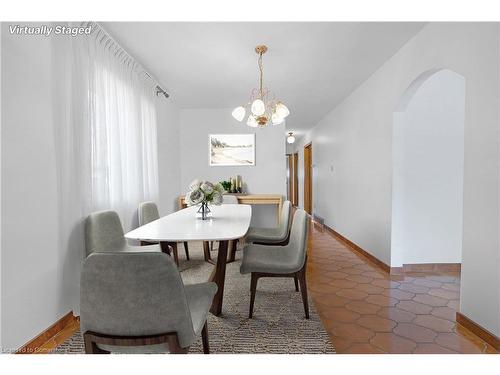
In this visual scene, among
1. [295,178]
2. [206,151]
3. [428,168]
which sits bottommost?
[295,178]

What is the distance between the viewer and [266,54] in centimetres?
283

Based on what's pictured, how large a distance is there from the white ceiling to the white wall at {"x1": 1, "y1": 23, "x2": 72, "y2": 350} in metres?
0.89

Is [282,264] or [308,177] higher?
[308,177]

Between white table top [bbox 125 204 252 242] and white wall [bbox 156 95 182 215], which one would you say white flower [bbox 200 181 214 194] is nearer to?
white table top [bbox 125 204 252 242]

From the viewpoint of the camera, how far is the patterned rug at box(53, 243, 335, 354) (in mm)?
1698

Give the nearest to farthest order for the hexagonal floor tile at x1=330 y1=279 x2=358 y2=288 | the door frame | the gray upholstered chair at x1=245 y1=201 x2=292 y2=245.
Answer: the hexagonal floor tile at x1=330 y1=279 x2=358 y2=288 < the gray upholstered chair at x1=245 y1=201 x2=292 y2=245 < the door frame

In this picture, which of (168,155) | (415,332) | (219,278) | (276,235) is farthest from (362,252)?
(168,155)

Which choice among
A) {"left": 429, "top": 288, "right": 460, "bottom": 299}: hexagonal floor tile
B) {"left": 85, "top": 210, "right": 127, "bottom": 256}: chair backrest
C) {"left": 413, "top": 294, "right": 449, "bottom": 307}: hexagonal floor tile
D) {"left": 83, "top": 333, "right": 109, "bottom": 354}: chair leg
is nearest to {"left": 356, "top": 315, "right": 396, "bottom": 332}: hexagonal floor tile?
{"left": 413, "top": 294, "right": 449, "bottom": 307}: hexagonal floor tile

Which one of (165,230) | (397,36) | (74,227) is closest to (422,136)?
(397,36)

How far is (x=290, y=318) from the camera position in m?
2.05

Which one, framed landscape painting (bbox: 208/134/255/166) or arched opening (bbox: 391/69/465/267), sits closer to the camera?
arched opening (bbox: 391/69/465/267)

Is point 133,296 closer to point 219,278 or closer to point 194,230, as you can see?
point 194,230

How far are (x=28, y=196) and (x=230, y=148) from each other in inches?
145
